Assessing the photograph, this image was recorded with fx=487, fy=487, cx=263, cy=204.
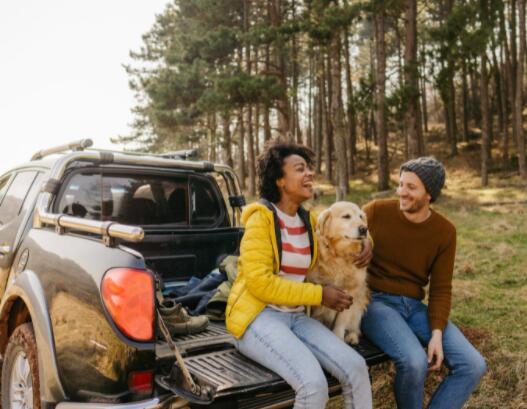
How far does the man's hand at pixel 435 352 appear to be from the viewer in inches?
127

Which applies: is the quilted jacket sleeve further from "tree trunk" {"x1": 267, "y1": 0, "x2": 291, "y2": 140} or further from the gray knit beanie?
"tree trunk" {"x1": 267, "y1": 0, "x2": 291, "y2": 140}

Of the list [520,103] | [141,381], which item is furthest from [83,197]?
[520,103]

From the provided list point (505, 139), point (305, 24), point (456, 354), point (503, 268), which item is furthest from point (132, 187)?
point (505, 139)

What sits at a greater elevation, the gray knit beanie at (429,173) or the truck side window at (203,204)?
the gray knit beanie at (429,173)

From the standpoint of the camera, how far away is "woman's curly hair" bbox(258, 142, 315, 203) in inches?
129

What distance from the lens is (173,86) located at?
23.3m

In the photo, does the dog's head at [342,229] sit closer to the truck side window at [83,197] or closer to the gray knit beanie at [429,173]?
the gray knit beanie at [429,173]

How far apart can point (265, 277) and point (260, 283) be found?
0.05m

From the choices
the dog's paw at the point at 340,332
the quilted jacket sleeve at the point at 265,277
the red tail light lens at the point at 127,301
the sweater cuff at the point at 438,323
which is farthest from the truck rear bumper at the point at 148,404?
the sweater cuff at the point at 438,323

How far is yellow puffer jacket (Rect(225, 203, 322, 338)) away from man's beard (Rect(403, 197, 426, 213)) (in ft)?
3.63

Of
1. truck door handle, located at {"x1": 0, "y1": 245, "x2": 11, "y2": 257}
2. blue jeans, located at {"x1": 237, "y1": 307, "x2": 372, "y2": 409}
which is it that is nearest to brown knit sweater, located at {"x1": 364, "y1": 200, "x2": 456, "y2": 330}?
blue jeans, located at {"x1": 237, "y1": 307, "x2": 372, "y2": 409}

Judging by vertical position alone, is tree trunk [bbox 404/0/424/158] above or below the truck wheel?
above

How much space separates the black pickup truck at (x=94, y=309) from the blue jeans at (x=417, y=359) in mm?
149

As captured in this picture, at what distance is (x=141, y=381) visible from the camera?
7.85 ft
